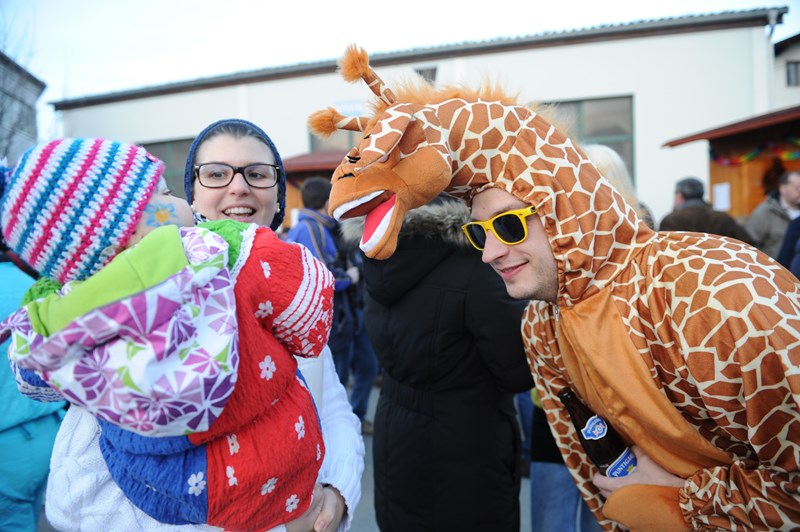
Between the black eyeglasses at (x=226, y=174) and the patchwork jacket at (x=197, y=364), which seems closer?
the patchwork jacket at (x=197, y=364)

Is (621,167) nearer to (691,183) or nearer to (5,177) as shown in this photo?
(5,177)

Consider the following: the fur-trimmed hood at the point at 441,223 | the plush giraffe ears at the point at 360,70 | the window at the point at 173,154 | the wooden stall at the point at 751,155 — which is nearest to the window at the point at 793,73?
the wooden stall at the point at 751,155

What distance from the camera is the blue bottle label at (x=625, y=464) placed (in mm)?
1430

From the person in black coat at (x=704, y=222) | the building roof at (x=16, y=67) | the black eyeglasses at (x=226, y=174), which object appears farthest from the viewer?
the building roof at (x=16, y=67)

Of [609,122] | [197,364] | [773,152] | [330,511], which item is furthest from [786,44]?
[197,364]

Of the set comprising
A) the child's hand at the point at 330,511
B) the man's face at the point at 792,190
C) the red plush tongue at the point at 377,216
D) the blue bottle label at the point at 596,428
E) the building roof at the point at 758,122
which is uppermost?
the building roof at the point at 758,122

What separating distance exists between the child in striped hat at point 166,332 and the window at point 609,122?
11041mm

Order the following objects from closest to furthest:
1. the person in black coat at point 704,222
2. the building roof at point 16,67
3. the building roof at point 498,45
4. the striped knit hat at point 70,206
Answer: the striped knit hat at point 70,206
the person in black coat at point 704,222
the building roof at point 16,67
the building roof at point 498,45

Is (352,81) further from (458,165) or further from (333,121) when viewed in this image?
(458,165)

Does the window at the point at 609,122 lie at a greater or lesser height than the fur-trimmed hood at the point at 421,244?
greater

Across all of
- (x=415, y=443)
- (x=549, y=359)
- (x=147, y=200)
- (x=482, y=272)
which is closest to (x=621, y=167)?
(x=482, y=272)

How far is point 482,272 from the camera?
6.56 ft

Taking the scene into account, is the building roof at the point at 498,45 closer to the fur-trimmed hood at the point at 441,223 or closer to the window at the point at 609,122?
the window at the point at 609,122

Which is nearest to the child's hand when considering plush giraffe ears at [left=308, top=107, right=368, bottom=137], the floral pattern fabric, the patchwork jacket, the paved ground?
the patchwork jacket
